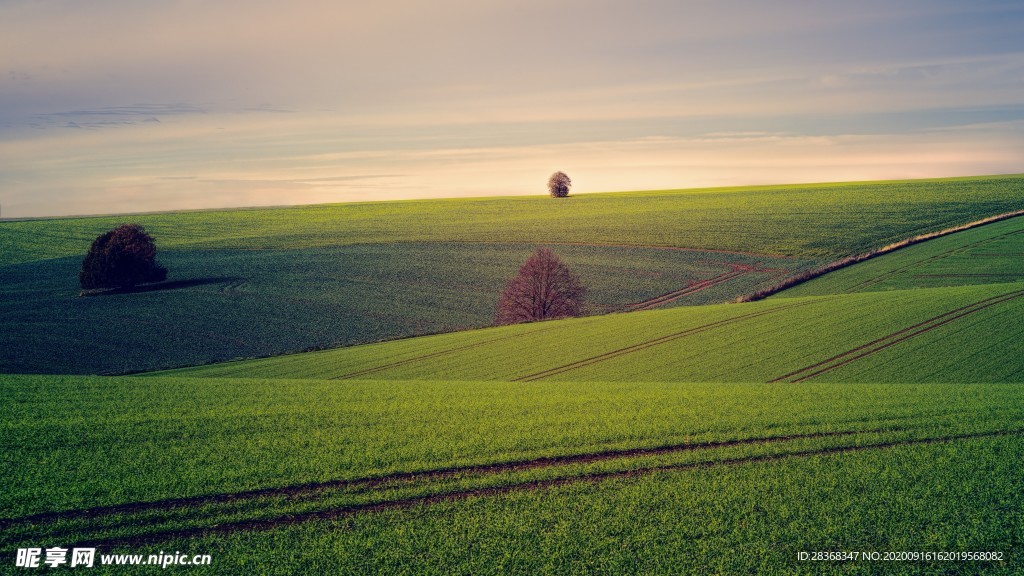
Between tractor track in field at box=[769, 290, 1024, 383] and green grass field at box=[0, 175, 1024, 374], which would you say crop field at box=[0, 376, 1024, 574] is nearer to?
tractor track in field at box=[769, 290, 1024, 383]

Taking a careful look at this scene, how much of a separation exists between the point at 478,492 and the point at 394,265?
52114 mm

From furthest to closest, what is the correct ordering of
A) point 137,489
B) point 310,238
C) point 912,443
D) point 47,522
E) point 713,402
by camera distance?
1. point 310,238
2. point 713,402
3. point 912,443
4. point 137,489
5. point 47,522

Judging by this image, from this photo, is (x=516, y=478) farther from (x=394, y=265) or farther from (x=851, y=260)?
(x=394, y=265)

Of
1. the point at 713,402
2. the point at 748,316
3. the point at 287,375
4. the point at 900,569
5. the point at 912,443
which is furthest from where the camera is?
the point at 748,316

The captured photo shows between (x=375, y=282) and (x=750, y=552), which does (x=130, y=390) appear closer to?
(x=750, y=552)

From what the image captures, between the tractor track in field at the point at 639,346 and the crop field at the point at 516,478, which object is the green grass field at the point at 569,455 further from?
the tractor track in field at the point at 639,346

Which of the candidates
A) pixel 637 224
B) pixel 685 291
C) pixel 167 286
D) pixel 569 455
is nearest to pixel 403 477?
pixel 569 455

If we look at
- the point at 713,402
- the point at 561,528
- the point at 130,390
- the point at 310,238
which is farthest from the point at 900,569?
the point at 310,238

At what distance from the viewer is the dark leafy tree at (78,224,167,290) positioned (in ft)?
Result: 163

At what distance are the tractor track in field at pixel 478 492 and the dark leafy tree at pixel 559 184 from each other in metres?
121

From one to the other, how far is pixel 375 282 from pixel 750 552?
1889 inches

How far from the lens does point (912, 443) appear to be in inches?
454

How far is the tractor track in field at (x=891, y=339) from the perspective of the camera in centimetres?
2253

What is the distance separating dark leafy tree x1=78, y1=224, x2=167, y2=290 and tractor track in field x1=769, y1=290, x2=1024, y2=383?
5258cm
